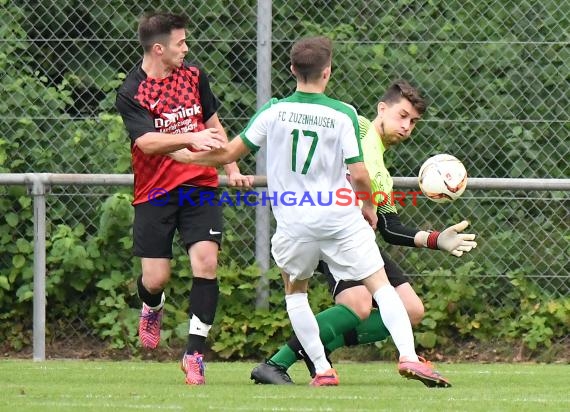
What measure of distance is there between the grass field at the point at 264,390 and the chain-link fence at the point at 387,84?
3.75ft

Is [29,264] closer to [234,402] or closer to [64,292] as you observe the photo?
[64,292]

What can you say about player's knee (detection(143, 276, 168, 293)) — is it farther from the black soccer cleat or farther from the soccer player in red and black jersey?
the black soccer cleat

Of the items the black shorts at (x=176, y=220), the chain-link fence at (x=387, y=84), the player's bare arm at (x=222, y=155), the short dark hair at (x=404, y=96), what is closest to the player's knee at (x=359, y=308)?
the black shorts at (x=176, y=220)

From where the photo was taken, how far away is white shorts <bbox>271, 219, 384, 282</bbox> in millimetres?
6742

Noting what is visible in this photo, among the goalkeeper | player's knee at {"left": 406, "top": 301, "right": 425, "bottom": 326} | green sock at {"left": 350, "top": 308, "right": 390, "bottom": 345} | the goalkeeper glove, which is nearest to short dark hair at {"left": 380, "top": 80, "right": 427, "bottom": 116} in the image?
the goalkeeper

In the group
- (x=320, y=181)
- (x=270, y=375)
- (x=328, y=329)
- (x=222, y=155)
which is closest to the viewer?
(x=320, y=181)

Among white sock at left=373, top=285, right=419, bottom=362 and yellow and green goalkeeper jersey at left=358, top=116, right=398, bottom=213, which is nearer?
white sock at left=373, top=285, right=419, bottom=362

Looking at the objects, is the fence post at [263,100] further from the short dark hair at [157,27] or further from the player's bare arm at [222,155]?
the player's bare arm at [222,155]

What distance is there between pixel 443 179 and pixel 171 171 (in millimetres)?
1449

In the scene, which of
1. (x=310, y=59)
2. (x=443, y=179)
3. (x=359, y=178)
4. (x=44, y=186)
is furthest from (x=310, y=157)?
(x=44, y=186)

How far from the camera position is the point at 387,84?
9594 mm

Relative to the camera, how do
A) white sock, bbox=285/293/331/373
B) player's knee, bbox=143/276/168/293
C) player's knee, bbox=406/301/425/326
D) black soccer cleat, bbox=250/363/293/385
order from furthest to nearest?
player's knee, bbox=143/276/168/293, player's knee, bbox=406/301/425/326, black soccer cleat, bbox=250/363/293/385, white sock, bbox=285/293/331/373

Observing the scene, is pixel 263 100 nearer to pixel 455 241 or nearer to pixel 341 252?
pixel 455 241

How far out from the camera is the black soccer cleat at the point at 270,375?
7.16m
